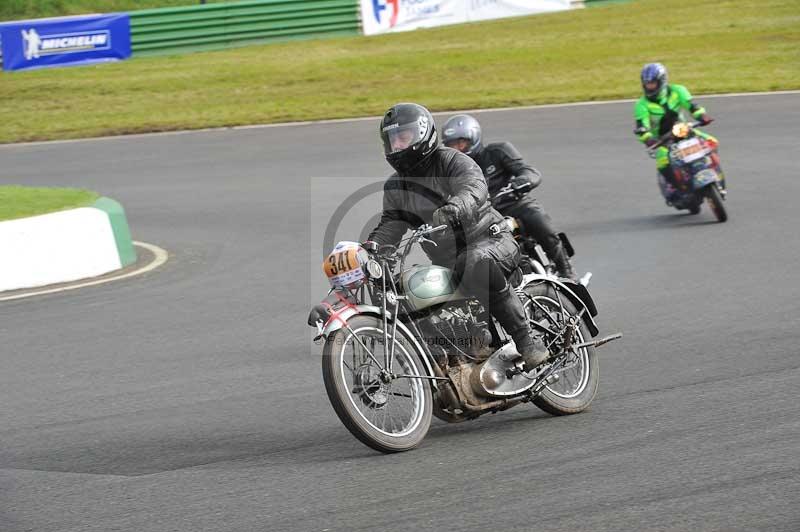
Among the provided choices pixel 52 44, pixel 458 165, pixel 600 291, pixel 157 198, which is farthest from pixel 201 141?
pixel 458 165

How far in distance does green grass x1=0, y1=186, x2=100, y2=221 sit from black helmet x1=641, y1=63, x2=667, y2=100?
22.1 ft

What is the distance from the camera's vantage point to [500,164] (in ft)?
31.7

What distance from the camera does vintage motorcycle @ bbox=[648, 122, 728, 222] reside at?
14.3m

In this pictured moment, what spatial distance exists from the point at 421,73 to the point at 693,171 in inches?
642

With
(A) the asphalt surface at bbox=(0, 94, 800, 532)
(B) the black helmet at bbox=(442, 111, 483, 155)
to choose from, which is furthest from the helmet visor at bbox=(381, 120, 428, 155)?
(B) the black helmet at bbox=(442, 111, 483, 155)

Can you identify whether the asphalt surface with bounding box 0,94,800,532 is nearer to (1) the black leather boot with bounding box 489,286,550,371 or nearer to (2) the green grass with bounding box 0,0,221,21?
(1) the black leather boot with bounding box 489,286,550,371

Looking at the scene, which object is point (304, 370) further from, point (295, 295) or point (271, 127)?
point (271, 127)

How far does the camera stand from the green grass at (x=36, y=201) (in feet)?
41.8

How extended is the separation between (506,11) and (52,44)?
1387 centimetres

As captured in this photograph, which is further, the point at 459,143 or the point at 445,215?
the point at 459,143

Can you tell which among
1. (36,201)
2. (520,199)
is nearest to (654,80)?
(520,199)

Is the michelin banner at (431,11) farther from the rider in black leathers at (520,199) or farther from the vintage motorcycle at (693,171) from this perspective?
the rider in black leathers at (520,199)

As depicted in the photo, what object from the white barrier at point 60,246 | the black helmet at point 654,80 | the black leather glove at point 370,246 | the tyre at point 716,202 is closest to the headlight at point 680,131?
the black helmet at point 654,80

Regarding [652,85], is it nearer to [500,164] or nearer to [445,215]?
[500,164]
